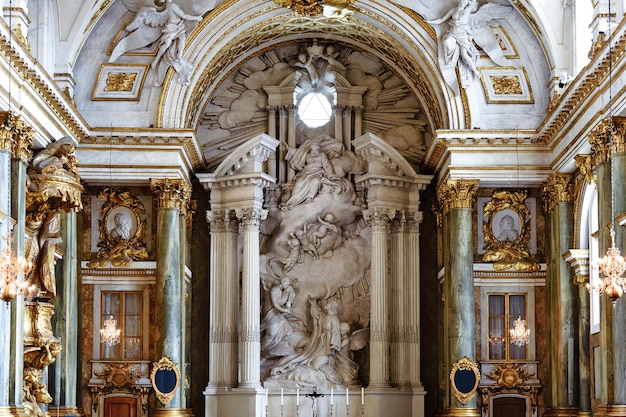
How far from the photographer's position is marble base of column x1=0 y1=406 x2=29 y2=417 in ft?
75.0

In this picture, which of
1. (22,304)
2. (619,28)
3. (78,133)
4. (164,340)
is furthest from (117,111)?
(619,28)

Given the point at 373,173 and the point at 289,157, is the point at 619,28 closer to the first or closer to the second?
the point at 373,173

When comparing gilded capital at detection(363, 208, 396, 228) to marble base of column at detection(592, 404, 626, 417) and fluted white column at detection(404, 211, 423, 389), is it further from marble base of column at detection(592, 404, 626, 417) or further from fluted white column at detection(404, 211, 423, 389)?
marble base of column at detection(592, 404, 626, 417)

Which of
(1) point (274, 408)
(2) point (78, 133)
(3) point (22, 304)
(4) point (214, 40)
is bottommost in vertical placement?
(1) point (274, 408)

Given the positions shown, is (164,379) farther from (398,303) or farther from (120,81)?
(120,81)

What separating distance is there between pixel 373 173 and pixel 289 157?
262 cm

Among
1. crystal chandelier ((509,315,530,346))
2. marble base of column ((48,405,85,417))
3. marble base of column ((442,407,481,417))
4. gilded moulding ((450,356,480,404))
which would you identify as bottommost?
marble base of column ((442,407,481,417))

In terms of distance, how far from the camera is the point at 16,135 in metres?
24.4

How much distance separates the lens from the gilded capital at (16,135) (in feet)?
77.9

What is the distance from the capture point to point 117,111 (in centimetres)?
3056

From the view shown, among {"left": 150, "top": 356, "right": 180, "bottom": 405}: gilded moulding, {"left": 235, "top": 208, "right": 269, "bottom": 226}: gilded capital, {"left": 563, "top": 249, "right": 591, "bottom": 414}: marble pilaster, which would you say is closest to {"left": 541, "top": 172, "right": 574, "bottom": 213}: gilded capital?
{"left": 563, "top": 249, "right": 591, "bottom": 414}: marble pilaster

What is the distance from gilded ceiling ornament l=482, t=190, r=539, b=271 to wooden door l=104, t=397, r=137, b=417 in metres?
9.15

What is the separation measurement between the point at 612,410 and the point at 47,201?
11.4 m

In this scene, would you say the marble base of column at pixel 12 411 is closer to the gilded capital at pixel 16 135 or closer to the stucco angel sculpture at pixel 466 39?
the gilded capital at pixel 16 135
